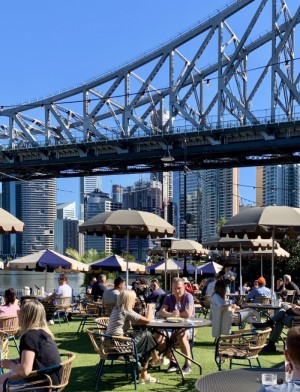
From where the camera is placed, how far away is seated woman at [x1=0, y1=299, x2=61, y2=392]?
4148mm

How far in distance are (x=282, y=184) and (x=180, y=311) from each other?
45.8 metres

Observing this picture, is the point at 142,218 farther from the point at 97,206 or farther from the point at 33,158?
the point at 97,206

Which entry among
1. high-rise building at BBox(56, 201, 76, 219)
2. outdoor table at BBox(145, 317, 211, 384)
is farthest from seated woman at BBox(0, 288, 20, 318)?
high-rise building at BBox(56, 201, 76, 219)

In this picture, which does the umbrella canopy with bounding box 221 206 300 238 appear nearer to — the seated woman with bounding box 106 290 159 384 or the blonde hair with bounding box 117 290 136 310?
the seated woman with bounding box 106 290 159 384

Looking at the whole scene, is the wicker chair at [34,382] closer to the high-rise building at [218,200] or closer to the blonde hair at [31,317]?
the blonde hair at [31,317]

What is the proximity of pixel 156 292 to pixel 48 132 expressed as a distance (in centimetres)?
5183

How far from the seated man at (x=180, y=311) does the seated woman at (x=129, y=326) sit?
49cm

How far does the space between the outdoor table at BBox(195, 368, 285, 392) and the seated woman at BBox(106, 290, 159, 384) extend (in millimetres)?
2401

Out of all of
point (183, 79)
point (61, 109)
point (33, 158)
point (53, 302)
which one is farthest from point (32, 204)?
point (53, 302)

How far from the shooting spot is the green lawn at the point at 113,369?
6.28 meters

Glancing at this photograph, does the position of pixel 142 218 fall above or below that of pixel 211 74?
below

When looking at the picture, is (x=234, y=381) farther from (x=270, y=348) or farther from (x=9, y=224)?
(x=9, y=224)

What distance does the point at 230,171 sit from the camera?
5856cm

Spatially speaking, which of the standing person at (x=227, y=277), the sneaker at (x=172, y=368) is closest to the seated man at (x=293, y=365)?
the sneaker at (x=172, y=368)
